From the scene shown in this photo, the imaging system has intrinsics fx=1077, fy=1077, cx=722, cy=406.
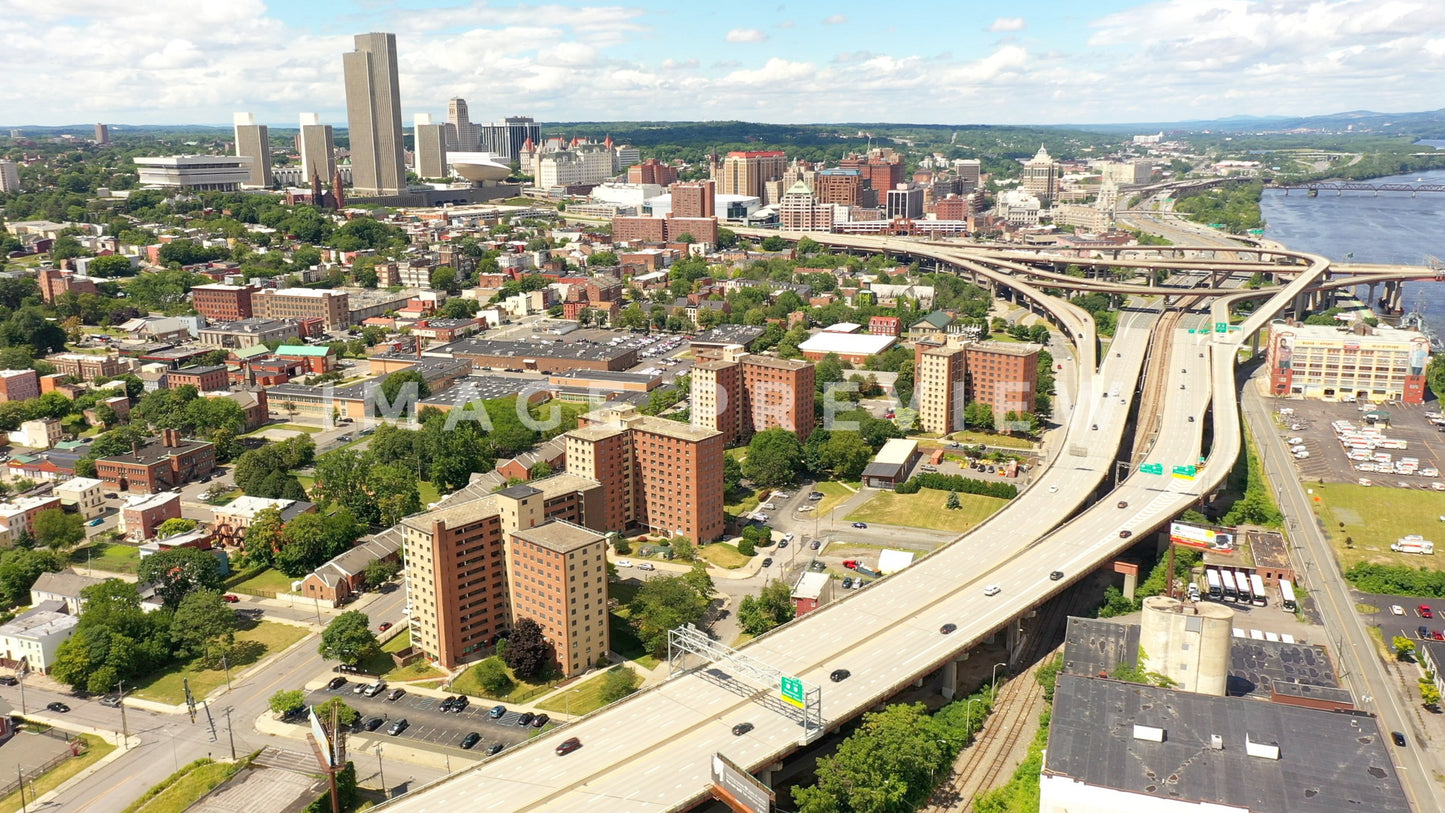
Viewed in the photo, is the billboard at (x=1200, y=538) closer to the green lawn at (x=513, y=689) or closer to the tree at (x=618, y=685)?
the tree at (x=618, y=685)

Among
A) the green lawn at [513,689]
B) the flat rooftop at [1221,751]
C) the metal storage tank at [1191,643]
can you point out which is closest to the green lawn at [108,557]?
the green lawn at [513,689]

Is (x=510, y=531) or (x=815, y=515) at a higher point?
(x=510, y=531)

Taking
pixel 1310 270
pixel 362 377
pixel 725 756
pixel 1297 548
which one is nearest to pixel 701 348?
pixel 362 377

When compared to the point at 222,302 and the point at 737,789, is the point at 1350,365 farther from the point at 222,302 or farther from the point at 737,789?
the point at 222,302

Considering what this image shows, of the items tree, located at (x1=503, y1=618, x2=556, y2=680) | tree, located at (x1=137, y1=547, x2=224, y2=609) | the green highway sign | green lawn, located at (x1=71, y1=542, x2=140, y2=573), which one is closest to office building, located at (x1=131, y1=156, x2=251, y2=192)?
green lawn, located at (x1=71, y1=542, x2=140, y2=573)

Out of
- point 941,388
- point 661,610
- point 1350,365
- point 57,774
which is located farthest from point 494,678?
point 1350,365

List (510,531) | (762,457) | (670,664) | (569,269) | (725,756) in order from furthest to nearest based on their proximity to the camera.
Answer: (569,269), (762,457), (510,531), (670,664), (725,756)

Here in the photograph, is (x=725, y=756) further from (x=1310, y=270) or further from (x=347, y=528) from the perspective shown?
(x=1310, y=270)
